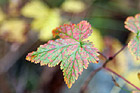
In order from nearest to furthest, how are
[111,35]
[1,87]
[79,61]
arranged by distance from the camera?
[79,61] < [1,87] < [111,35]

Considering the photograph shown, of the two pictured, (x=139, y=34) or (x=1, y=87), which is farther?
(x=1, y=87)

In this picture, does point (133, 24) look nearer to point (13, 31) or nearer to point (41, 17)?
point (41, 17)

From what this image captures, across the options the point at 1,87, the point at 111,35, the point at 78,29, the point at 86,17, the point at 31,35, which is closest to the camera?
the point at 78,29

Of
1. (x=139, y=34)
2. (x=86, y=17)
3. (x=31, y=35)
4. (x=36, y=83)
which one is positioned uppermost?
(x=139, y=34)

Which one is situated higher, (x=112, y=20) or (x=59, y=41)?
(x=59, y=41)

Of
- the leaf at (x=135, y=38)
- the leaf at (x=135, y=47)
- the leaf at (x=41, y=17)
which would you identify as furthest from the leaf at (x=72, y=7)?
the leaf at (x=135, y=47)

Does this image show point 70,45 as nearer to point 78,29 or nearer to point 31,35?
point 78,29

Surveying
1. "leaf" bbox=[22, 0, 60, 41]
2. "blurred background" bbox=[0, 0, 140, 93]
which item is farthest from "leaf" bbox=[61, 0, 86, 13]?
"leaf" bbox=[22, 0, 60, 41]

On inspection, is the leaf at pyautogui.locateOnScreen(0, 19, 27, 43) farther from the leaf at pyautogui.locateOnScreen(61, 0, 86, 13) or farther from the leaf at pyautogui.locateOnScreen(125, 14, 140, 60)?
the leaf at pyautogui.locateOnScreen(125, 14, 140, 60)

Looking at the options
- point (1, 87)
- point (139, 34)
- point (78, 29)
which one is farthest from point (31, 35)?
point (139, 34)
